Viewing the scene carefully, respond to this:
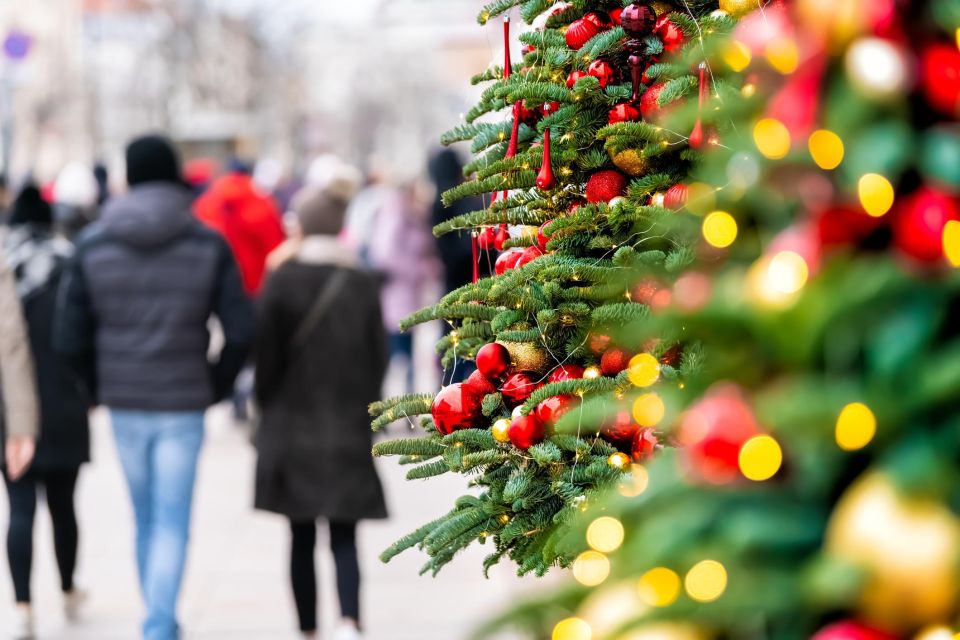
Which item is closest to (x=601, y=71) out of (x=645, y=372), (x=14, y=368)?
(x=645, y=372)

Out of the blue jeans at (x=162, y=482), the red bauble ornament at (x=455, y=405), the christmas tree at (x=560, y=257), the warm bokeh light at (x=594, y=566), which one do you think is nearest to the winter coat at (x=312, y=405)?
the blue jeans at (x=162, y=482)

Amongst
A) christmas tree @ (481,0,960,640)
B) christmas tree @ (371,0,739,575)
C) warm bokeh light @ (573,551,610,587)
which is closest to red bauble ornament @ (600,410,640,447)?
christmas tree @ (371,0,739,575)

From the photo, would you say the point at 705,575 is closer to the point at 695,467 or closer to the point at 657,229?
the point at 695,467

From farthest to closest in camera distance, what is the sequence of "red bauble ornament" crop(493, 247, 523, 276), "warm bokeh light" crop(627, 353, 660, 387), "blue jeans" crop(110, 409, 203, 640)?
"blue jeans" crop(110, 409, 203, 640) → "red bauble ornament" crop(493, 247, 523, 276) → "warm bokeh light" crop(627, 353, 660, 387)

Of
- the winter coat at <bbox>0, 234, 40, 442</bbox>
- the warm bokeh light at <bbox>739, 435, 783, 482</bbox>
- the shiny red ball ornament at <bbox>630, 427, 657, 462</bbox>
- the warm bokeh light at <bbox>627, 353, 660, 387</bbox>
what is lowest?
the winter coat at <bbox>0, 234, 40, 442</bbox>

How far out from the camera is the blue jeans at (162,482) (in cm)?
537

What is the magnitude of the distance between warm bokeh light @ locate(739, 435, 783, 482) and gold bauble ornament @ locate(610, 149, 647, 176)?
5.45 ft

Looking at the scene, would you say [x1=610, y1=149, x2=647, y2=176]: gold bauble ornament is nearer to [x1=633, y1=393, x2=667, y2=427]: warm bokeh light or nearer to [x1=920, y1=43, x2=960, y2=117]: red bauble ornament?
[x1=633, y1=393, x2=667, y2=427]: warm bokeh light

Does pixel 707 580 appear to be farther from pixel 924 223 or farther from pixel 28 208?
pixel 28 208

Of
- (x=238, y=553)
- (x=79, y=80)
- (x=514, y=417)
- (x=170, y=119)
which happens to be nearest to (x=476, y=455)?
(x=514, y=417)

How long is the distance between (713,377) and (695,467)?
83 mm

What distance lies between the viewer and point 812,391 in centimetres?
111

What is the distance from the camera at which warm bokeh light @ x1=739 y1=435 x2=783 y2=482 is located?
3.76 feet

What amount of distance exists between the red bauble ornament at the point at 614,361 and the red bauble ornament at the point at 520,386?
0.14 m
